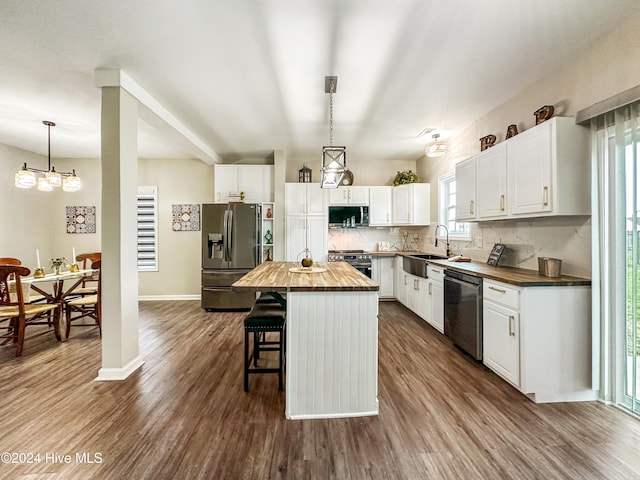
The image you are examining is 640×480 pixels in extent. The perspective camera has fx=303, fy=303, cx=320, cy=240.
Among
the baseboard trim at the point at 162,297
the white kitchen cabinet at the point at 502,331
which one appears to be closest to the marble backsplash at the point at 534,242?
the white kitchen cabinet at the point at 502,331

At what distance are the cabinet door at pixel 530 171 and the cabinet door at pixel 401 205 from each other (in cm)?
254

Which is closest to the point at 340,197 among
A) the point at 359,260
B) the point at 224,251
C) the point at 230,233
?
the point at 359,260

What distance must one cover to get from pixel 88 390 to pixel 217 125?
3242 millimetres

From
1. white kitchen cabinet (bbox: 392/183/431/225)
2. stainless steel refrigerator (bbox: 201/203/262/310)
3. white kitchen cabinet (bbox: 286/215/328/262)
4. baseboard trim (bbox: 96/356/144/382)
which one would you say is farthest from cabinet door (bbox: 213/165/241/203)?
baseboard trim (bbox: 96/356/144/382)

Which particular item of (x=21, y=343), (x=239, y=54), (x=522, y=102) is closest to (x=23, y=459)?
(x=21, y=343)

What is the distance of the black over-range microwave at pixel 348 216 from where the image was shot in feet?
18.5

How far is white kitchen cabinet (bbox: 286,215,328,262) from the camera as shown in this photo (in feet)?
17.9

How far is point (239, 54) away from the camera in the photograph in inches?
95.3

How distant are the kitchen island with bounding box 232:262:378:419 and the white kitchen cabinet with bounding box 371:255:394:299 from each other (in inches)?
135

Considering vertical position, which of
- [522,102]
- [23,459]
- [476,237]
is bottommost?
[23,459]

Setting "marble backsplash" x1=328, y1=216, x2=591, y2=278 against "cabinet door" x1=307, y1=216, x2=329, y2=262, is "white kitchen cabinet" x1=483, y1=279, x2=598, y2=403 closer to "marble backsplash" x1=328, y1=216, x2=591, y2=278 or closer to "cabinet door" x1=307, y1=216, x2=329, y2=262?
"marble backsplash" x1=328, y1=216, x2=591, y2=278

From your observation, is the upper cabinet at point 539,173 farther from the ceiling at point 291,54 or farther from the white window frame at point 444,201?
the white window frame at point 444,201

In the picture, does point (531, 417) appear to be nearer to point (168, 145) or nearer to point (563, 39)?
point (563, 39)

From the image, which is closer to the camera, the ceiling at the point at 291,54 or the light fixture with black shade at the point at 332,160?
the ceiling at the point at 291,54
